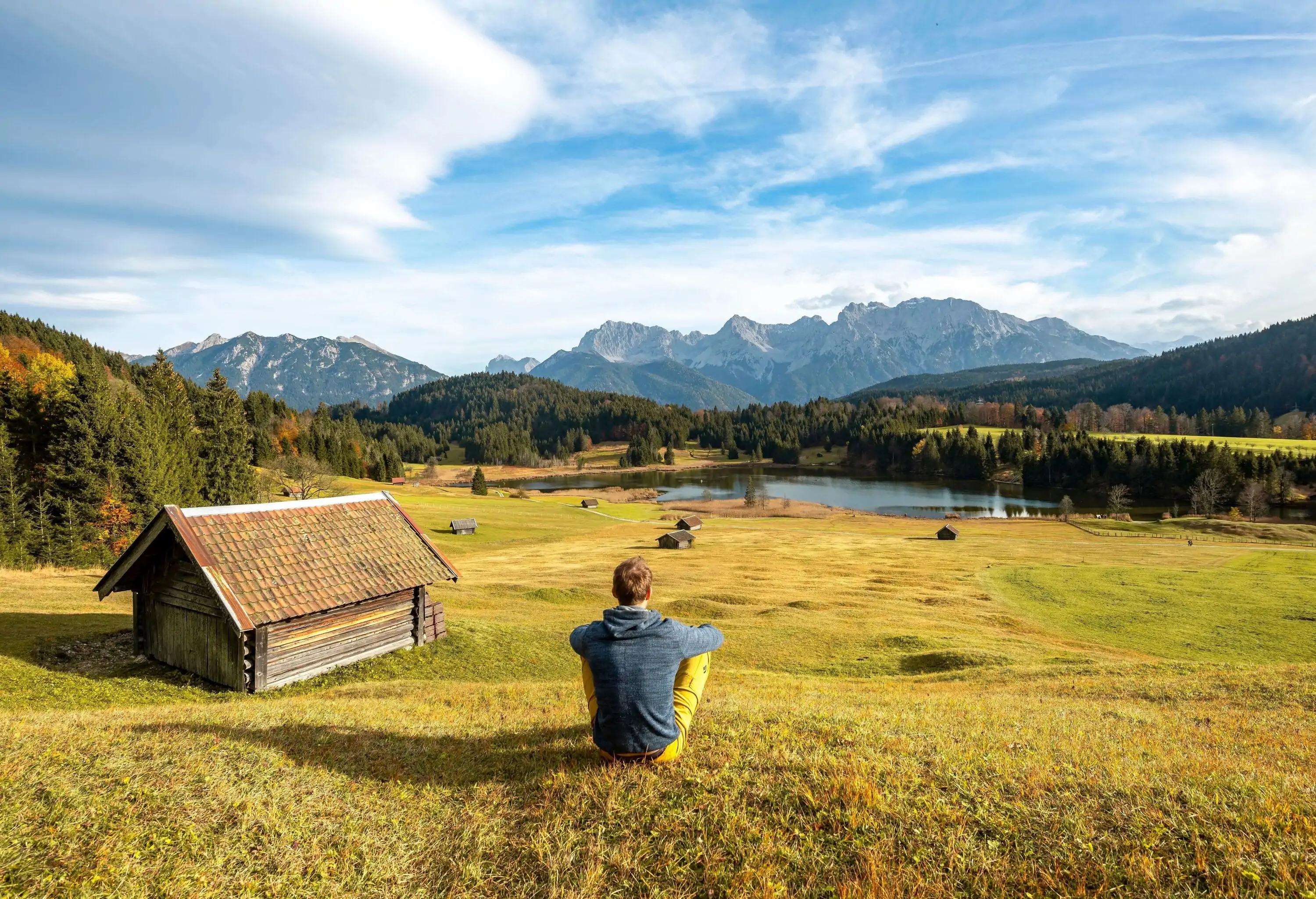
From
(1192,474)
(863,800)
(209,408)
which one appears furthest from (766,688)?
(1192,474)

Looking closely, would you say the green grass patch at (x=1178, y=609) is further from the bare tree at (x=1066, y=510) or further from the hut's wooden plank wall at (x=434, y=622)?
the bare tree at (x=1066, y=510)

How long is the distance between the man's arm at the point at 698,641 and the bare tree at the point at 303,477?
94.8 m

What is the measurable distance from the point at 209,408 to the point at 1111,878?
3369 inches

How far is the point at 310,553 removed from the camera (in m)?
20.3

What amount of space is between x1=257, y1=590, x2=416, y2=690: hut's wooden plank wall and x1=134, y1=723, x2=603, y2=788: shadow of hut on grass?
8.80m

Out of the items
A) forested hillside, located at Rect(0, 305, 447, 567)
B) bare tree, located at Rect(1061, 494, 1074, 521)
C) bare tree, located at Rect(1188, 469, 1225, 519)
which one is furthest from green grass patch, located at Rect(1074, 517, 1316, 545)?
forested hillside, located at Rect(0, 305, 447, 567)

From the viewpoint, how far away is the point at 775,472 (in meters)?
197

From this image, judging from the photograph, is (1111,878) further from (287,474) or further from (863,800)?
(287,474)

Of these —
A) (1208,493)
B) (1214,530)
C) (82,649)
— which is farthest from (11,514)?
(1208,493)

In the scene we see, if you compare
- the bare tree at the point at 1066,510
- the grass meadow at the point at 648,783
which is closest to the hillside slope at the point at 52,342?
the grass meadow at the point at 648,783

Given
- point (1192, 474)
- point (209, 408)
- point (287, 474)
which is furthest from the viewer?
A: point (1192, 474)

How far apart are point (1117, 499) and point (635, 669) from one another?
132 m

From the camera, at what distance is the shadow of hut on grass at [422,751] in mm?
8641

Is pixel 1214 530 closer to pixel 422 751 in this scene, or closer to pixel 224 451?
pixel 422 751
